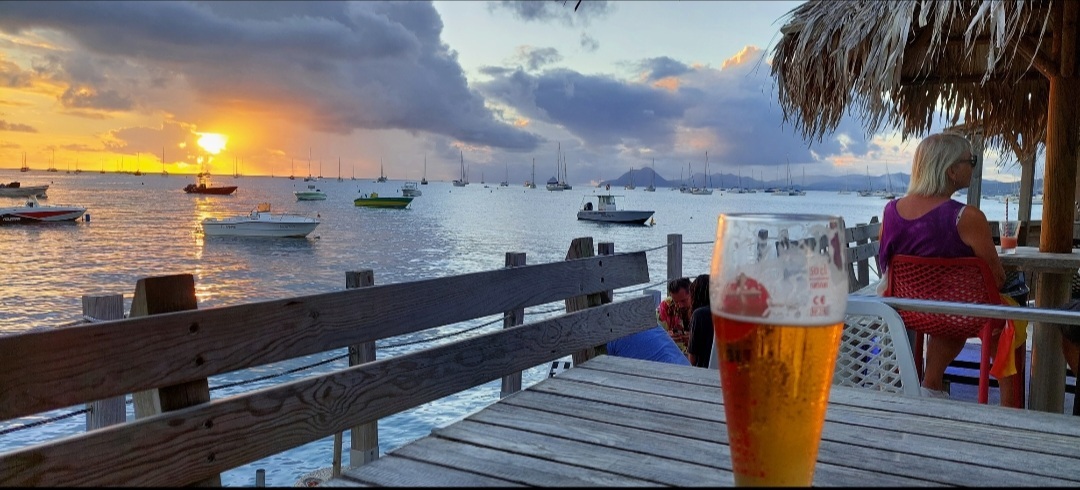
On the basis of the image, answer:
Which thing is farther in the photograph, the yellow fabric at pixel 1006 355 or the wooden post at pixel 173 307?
the yellow fabric at pixel 1006 355

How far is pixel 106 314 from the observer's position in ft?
13.0

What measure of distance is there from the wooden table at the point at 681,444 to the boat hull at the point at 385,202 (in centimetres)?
8730

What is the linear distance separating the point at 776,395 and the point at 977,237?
9.85 ft

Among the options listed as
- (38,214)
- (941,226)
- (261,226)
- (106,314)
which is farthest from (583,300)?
(38,214)

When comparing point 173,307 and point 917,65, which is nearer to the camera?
point 173,307

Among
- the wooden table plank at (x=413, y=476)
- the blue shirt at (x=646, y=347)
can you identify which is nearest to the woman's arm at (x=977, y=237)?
the blue shirt at (x=646, y=347)

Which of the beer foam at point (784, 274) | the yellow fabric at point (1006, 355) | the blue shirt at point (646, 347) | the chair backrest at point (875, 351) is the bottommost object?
the blue shirt at point (646, 347)

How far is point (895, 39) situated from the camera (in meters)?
3.47

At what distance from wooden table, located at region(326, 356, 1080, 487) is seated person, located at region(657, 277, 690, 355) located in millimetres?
3631

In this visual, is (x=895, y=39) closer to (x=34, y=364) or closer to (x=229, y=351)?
(x=229, y=351)

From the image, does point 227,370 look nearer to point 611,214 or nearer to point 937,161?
point 937,161

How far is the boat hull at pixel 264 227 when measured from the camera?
45250 mm

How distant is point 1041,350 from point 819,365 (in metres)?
3.67

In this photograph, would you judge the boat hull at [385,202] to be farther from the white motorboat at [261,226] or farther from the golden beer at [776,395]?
the golden beer at [776,395]
